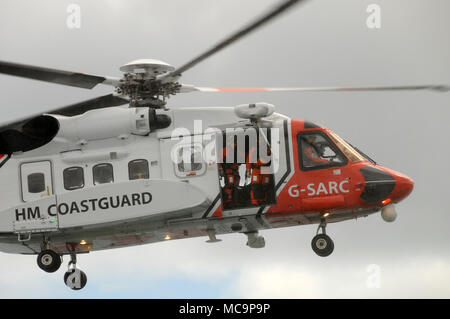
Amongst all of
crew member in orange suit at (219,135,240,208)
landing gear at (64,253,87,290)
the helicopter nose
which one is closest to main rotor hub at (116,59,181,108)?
crew member in orange suit at (219,135,240,208)

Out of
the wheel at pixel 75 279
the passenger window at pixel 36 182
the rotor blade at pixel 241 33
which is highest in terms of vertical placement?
the rotor blade at pixel 241 33

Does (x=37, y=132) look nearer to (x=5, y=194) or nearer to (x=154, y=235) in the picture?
(x=5, y=194)

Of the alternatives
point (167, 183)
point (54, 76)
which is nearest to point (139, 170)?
point (167, 183)


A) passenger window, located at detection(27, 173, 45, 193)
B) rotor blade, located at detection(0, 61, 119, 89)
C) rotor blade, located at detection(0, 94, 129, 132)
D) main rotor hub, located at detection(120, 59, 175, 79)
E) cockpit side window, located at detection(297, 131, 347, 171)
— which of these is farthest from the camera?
rotor blade, located at detection(0, 94, 129, 132)

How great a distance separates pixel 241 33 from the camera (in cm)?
1487

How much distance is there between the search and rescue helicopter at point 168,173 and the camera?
17.6 metres

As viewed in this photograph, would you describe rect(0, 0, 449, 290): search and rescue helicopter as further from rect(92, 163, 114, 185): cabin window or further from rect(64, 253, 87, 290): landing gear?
rect(64, 253, 87, 290): landing gear

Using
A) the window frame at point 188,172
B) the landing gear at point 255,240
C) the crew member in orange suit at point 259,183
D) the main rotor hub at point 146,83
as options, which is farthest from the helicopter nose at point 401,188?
the main rotor hub at point 146,83

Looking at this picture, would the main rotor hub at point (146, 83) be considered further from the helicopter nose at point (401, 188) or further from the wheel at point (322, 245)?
the helicopter nose at point (401, 188)

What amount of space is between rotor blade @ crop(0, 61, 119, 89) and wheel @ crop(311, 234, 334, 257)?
4690mm

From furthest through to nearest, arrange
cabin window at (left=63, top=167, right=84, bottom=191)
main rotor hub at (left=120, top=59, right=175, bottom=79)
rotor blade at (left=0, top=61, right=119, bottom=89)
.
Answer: cabin window at (left=63, top=167, right=84, bottom=191) < main rotor hub at (left=120, top=59, right=175, bottom=79) < rotor blade at (left=0, top=61, right=119, bottom=89)

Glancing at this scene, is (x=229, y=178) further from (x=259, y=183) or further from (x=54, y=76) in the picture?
(x=54, y=76)

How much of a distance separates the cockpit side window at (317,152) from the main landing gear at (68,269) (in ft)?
16.6

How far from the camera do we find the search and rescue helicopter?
17625mm
